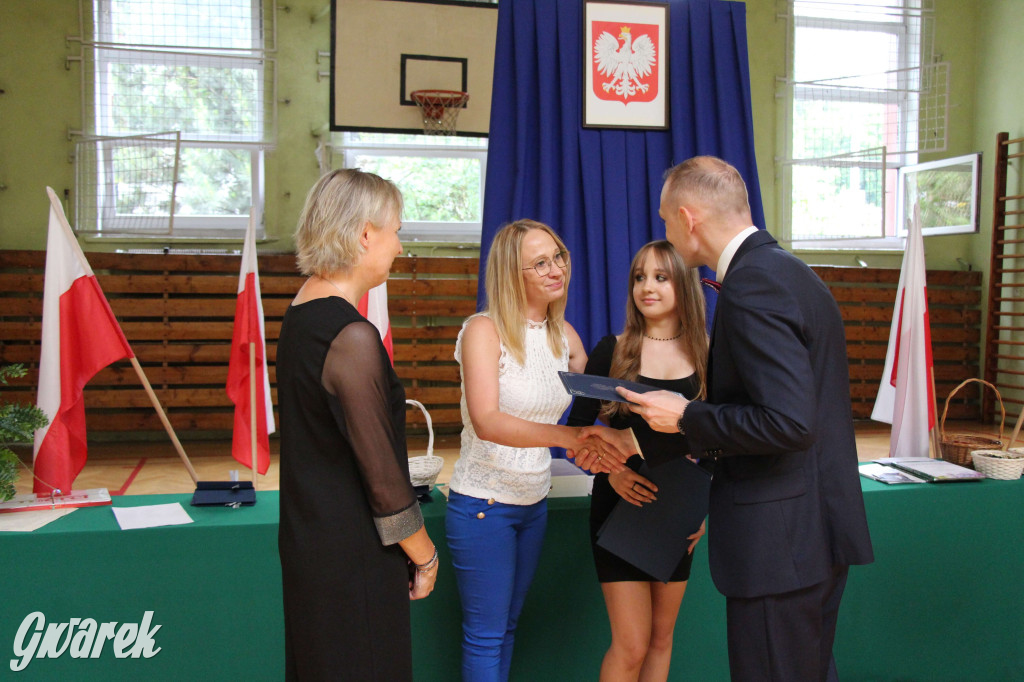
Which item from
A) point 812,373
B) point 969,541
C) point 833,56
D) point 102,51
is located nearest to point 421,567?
point 812,373

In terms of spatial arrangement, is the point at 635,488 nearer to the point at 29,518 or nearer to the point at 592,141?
the point at 592,141

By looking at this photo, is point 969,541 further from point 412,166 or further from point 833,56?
point 833,56

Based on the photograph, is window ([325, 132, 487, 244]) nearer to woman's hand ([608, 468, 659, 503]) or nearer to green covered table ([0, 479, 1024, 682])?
green covered table ([0, 479, 1024, 682])

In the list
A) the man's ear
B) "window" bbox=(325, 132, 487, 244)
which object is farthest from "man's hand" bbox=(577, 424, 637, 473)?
"window" bbox=(325, 132, 487, 244)

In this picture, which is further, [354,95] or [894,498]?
[354,95]

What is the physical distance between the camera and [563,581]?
2.30m

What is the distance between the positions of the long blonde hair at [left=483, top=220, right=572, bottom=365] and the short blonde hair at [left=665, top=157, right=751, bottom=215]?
1.54ft

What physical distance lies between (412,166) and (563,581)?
17.1 ft

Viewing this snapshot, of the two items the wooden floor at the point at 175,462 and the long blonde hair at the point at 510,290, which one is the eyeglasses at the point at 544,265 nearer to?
the long blonde hair at the point at 510,290

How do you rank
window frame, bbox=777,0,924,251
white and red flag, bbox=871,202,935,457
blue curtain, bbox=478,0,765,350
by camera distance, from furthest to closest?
window frame, bbox=777,0,924,251 → white and red flag, bbox=871,202,935,457 → blue curtain, bbox=478,0,765,350

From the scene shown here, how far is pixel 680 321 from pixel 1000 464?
141cm

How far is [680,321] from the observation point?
6.82 ft

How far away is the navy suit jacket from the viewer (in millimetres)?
1366

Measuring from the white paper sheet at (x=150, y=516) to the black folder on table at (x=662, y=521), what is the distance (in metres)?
1.19
